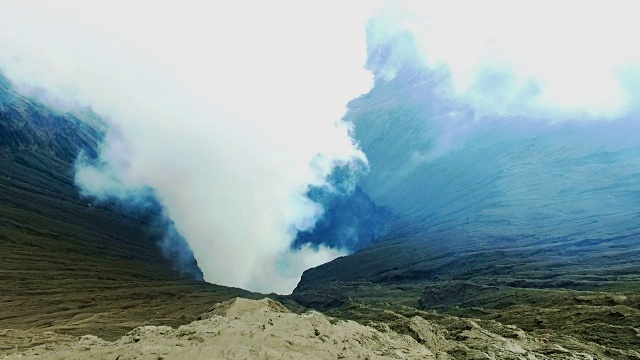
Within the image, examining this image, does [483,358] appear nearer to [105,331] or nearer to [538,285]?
[105,331]

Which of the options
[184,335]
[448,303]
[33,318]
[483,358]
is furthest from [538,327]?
[33,318]

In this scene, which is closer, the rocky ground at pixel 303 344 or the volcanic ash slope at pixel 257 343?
the volcanic ash slope at pixel 257 343

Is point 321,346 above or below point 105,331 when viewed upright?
below

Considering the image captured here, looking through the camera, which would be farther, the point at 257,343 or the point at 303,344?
the point at 303,344

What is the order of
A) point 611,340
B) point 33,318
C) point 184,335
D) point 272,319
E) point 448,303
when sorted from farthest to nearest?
point 33,318, point 448,303, point 611,340, point 272,319, point 184,335

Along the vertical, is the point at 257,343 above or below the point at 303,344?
below

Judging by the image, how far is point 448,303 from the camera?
7008 inches

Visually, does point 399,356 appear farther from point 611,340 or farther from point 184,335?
point 611,340

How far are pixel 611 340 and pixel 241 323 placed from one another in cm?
5729

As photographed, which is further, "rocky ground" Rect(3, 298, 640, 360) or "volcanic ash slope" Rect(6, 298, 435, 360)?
"rocky ground" Rect(3, 298, 640, 360)

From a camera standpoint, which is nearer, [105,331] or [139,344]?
[139,344]

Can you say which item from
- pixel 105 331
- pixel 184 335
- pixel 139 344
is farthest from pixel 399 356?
pixel 105 331

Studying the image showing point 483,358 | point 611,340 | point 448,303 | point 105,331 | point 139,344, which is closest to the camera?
point 139,344

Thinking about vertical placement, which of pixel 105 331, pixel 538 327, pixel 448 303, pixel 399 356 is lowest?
pixel 399 356
